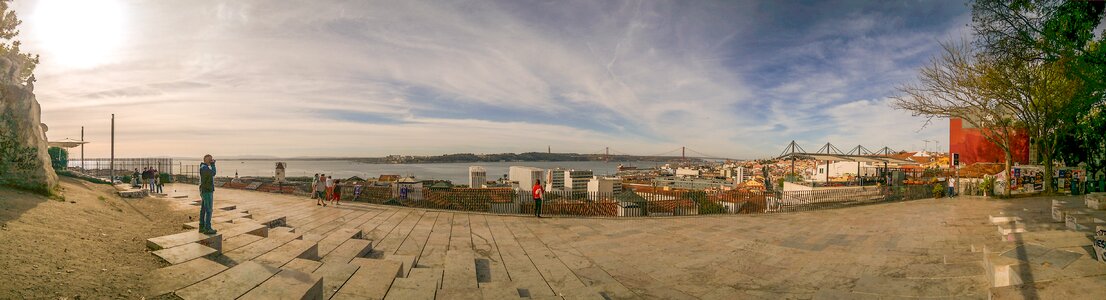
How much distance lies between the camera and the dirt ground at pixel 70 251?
3104 mm

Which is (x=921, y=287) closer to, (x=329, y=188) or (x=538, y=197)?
(x=538, y=197)

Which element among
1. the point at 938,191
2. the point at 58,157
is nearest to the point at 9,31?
the point at 58,157

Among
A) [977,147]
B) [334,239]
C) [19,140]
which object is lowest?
[334,239]

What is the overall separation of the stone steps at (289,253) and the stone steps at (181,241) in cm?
62

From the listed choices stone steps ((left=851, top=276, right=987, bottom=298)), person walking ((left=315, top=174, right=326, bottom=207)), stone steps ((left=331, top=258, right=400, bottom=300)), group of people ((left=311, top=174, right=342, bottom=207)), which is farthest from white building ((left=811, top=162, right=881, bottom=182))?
stone steps ((left=331, top=258, right=400, bottom=300))

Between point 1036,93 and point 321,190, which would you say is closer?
point 321,190

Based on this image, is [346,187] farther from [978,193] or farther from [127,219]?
[978,193]

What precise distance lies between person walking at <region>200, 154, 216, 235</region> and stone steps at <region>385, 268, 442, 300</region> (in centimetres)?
337

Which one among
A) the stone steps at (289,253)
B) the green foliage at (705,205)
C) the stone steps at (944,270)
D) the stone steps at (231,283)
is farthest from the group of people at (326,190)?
the stone steps at (944,270)

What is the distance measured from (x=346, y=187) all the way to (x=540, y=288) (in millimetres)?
12864

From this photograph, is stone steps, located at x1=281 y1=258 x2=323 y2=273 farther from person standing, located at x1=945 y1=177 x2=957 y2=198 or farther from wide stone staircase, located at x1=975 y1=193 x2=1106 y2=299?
person standing, located at x1=945 y1=177 x2=957 y2=198

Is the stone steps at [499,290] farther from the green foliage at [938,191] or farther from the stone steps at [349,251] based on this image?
the green foliage at [938,191]

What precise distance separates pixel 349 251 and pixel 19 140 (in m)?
9.30

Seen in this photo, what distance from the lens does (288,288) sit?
3.50 m
